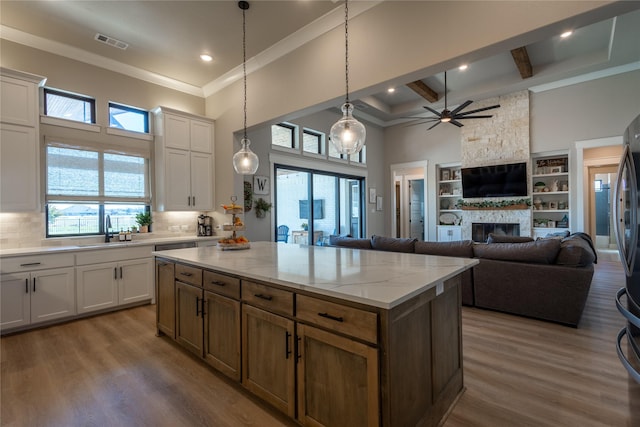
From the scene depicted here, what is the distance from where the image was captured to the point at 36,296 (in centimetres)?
341

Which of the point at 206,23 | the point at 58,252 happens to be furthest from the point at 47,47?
the point at 58,252

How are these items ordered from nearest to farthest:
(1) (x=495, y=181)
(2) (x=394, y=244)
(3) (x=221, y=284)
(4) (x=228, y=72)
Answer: (3) (x=221, y=284), (2) (x=394, y=244), (4) (x=228, y=72), (1) (x=495, y=181)

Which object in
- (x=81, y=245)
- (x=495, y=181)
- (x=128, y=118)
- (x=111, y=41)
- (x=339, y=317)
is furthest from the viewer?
(x=495, y=181)

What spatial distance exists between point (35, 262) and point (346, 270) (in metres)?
3.72

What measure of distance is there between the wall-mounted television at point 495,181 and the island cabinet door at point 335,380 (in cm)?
715

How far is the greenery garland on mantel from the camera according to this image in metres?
6.97

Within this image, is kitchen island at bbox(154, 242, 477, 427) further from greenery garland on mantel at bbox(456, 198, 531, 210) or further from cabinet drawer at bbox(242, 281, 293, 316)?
greenery garland on mantel at bbox(456, 198, 531, 210)

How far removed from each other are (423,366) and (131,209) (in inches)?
190

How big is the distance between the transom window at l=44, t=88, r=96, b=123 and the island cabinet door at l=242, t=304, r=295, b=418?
4.20 metres

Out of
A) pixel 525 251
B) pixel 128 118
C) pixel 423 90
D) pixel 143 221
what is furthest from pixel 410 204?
pixel 128 118

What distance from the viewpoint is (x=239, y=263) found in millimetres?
2363

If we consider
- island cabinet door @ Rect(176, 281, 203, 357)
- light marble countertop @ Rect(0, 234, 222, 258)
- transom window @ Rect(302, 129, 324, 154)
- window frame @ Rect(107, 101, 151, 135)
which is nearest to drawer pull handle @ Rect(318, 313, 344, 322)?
island cabinet door @ Rect(176, 281, 203, 357)

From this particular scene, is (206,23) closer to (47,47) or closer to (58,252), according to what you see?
(47,47)

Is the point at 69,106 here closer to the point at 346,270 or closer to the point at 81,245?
the point at 81,245
